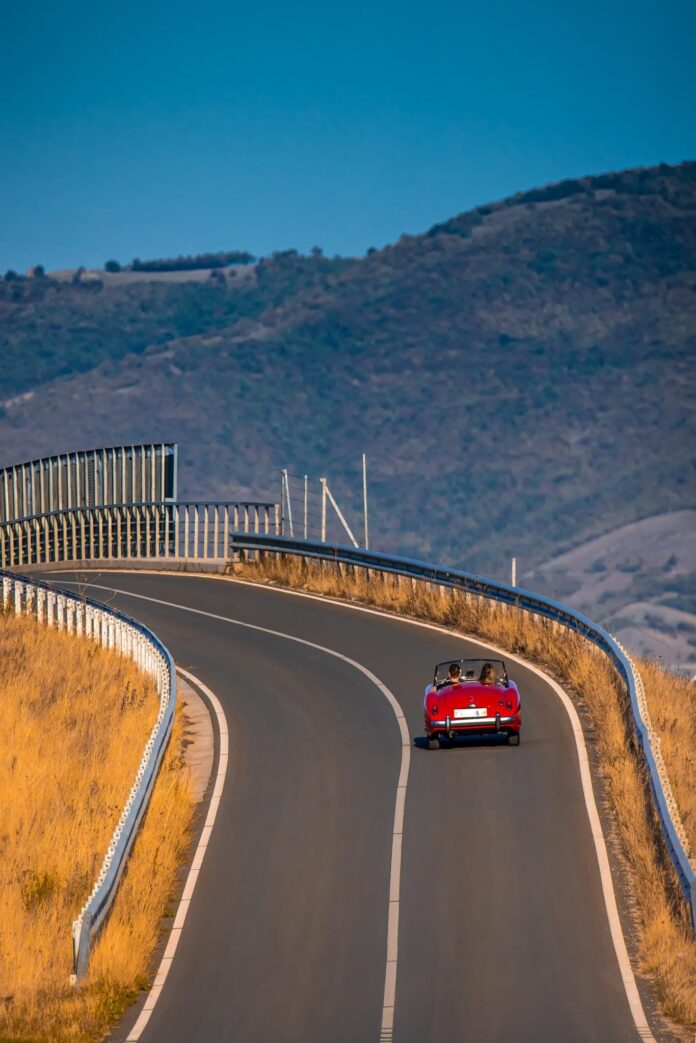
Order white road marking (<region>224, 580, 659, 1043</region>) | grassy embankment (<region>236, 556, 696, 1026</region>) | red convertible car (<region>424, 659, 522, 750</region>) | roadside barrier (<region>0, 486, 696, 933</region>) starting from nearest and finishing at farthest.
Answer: white road marking (<region>224, 580, 659, 1043</region>) < grassy embankment (<region>236, 556, 696, 1026</region>) < red convertible car (<region>424, 659, 522, 750</region>) < roadside barrier (<region>0, 486, 696, 933</region>)

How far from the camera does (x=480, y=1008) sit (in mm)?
14352

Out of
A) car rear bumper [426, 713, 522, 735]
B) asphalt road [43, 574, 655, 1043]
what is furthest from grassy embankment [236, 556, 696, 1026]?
car rear bumper [426, 713, 522, 735]

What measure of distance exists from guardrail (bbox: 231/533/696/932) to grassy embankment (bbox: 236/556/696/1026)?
0.22 metres

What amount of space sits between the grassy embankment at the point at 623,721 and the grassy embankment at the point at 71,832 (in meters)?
4.47

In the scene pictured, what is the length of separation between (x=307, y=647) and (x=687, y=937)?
15.8m

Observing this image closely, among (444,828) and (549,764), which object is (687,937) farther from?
(549,764)

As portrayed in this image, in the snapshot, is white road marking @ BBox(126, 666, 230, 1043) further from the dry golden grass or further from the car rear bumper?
the dry golden grass

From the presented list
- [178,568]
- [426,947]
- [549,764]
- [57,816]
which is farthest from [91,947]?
[178,568]

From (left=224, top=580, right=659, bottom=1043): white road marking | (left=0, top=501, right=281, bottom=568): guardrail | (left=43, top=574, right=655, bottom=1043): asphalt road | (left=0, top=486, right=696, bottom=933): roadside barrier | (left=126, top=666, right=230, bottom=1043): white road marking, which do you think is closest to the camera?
(left=43, top=574, right=655, bottom=1043): asphalt road

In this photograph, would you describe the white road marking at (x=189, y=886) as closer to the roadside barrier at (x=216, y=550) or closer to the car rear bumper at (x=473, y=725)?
the car rear bumper at (x=473, y=725)

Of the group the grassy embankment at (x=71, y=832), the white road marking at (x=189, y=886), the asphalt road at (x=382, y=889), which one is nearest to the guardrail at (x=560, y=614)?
the asphalt road at (x=382, y=889)

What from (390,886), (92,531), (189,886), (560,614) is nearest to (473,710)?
(390,886)

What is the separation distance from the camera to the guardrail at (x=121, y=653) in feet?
51.6

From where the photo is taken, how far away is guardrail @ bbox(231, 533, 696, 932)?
1716 centimetres
